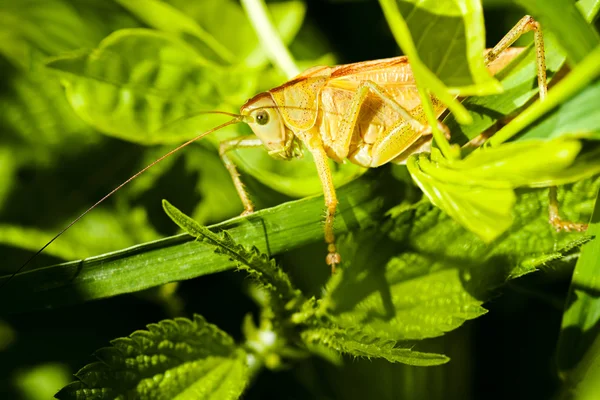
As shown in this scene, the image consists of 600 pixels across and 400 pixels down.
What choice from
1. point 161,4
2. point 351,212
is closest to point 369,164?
point 351,212

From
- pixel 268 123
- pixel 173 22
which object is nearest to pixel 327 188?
pixel 268 123

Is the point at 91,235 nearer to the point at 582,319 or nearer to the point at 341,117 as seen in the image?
the point at 341,117

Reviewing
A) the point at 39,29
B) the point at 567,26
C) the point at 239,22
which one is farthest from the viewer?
the point at 239,22

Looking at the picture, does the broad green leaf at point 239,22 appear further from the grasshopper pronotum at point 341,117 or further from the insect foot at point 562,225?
the insect foot at point 562,225

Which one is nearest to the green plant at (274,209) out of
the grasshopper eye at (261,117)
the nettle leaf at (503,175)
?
the nettle leaf at (503,175)

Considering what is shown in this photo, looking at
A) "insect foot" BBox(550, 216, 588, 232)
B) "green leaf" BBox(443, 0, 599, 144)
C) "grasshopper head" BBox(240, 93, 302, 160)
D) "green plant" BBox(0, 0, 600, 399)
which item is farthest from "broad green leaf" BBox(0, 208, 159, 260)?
"insect foot" BBox(550, 216, 588, 232)

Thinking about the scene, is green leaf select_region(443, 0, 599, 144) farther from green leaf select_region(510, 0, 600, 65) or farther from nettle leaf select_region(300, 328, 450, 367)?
nettle leaf select_region(300, 328, 450, 367)
